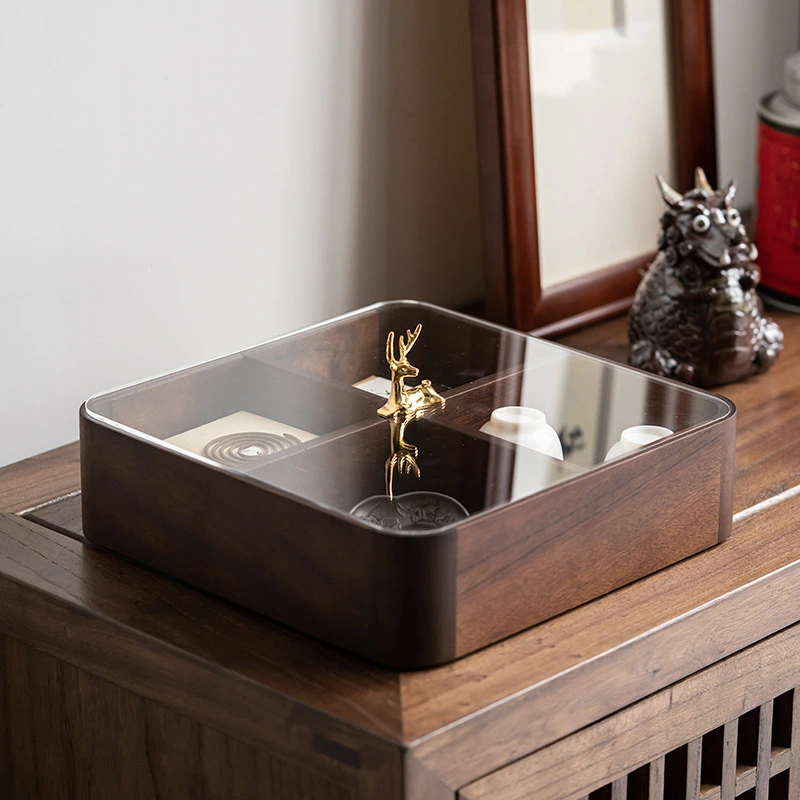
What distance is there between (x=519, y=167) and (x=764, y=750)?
1.69 feet

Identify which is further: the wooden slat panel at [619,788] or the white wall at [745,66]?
the white wall at [745,66]

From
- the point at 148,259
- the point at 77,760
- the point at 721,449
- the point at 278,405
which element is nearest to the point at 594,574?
the point at 721,449

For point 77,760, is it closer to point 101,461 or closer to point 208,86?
point 101,461

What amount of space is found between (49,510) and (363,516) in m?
0.27

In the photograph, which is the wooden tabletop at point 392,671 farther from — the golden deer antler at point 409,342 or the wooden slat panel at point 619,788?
the golden deer antler at point 409,342

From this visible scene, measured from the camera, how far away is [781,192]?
1248 millimetres

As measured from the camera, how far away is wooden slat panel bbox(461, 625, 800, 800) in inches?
27.0

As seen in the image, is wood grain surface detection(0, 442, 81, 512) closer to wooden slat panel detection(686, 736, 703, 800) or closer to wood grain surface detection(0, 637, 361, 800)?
wood grain surface detection(0, 637, 361, 800)

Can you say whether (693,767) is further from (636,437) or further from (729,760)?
(636,437)

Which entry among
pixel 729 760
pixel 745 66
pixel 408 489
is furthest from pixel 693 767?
pixel 745 66

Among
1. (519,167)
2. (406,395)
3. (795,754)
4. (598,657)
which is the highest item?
(519,167)

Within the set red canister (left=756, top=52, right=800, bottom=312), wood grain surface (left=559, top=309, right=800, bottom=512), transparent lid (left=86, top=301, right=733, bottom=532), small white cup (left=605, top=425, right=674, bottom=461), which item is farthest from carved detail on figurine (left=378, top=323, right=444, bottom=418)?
red canister (left=756, top=52, right=800, bottom=312)

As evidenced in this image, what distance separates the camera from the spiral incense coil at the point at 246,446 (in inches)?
29.7

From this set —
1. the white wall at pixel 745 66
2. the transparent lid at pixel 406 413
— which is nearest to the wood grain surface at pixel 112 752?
the transparent lid at pixel 406 413
